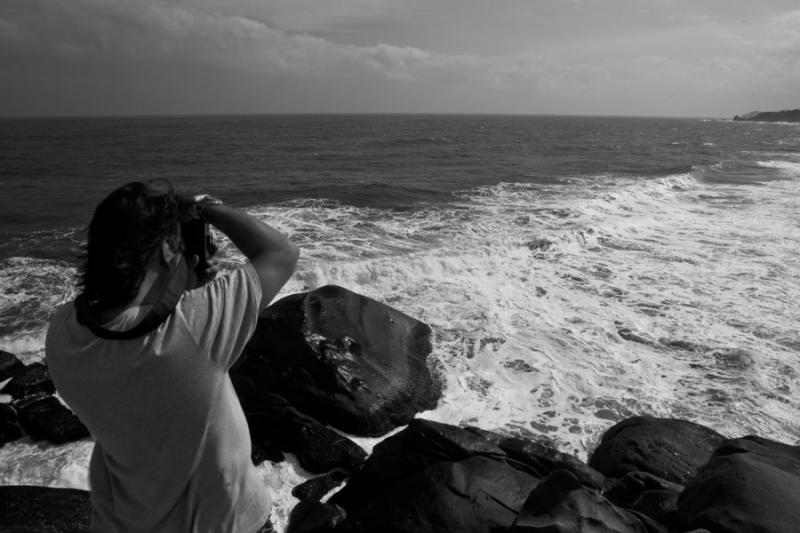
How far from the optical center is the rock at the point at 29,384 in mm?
6320

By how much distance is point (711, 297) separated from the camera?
9.89m

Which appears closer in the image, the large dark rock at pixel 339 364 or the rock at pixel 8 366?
the large dark rock at pixel 339 364

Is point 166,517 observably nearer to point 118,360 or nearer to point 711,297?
point 118,360

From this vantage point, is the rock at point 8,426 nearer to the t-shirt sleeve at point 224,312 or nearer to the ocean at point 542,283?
the ocean at point 542,283

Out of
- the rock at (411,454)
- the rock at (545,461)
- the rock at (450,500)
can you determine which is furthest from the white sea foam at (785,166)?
Answer: the rock at (450,500)

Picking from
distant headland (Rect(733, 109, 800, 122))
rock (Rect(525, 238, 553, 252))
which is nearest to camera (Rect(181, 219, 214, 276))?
rock (Rect(525, 238, 553, 252))

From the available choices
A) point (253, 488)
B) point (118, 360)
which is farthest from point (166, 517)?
point (118, 360)

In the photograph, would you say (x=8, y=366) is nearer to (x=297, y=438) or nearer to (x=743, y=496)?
(x=297, y=438)

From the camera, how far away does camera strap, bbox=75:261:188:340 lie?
1261 mm

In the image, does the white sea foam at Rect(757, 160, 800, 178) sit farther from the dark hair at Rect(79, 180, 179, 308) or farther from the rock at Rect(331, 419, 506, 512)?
the dark hair at Rect(79, 180, 179, 308)

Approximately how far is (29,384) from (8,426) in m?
0.79

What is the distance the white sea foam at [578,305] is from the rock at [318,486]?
167 millimetres

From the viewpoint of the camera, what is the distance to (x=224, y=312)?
1395 mm

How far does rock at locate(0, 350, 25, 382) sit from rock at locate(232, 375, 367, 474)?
11.0ft
